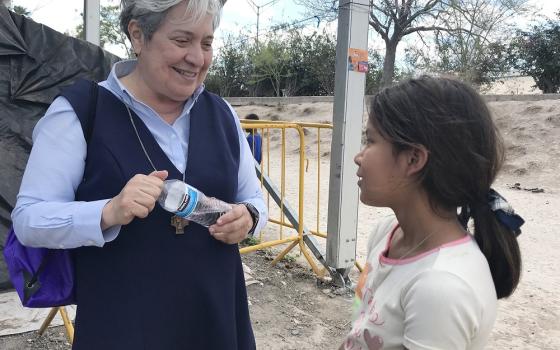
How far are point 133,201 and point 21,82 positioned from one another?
319 centimetres

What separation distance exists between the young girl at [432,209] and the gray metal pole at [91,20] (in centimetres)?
439

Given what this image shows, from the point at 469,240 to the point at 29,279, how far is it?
48.3 inches

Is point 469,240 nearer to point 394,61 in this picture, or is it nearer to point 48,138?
point 48,138

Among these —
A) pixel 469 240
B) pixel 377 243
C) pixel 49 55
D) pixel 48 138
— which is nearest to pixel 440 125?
pixel 469 240

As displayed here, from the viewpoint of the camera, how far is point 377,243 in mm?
1465

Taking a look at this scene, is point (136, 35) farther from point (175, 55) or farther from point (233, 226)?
point (233, 226)

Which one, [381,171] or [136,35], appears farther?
[136,35]

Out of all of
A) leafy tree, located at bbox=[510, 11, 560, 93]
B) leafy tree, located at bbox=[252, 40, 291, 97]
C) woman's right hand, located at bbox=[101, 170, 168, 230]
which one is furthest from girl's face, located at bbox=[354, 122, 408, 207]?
leafy tree, located at bbox=[252, 40, 291, 97]

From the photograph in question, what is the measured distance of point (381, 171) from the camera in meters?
1.24

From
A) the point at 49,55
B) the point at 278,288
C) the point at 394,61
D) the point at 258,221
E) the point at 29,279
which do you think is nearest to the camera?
the point at 29,279

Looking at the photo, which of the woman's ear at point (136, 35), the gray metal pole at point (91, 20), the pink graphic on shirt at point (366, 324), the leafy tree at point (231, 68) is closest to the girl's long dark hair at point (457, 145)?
the pink graphic on shirt at point (366, 324)

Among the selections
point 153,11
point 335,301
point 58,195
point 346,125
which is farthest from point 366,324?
point 335,301

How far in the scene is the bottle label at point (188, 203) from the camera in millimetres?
1337

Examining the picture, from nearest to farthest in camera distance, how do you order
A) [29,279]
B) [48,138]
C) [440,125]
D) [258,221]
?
[440,125] → [48,138] → [29,279] → [258,221]
